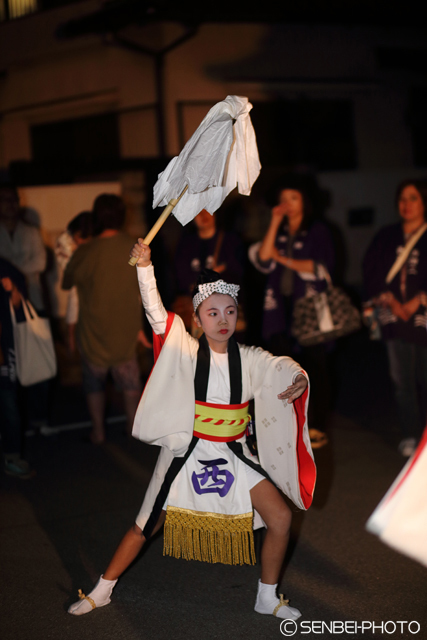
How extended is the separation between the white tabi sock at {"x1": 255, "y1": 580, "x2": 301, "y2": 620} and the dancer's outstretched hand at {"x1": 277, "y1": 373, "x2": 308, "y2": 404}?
88cm

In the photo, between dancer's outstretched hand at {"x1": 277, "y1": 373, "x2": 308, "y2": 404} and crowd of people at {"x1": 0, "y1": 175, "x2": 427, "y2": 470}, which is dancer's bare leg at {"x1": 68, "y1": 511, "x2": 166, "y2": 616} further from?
crowd of people at {"x1": 0, "y1": 175, "x2": 427, "y2": 470}

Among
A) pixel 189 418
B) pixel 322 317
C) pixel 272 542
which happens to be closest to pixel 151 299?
pixel 189 418

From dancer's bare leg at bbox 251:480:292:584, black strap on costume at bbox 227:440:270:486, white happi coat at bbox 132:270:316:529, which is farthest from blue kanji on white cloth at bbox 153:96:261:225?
dancer's bare leg at bbox 251:480:292:584

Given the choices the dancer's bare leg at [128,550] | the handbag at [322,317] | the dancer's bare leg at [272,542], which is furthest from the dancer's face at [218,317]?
the handbag at [322,317]

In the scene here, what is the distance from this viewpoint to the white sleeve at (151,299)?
3.06 m

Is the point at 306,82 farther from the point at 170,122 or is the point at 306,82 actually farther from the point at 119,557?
the point at 119,557

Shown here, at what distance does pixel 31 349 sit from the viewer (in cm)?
516

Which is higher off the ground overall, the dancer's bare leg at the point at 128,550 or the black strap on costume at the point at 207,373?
the black strap on costume at the point at 207,373

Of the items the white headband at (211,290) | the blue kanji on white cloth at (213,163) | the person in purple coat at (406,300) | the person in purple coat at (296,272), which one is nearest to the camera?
the blue kanji on white cloth at (213,163)

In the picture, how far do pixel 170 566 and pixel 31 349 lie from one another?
7.21 feet

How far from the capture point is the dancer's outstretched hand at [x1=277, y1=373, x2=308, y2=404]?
2.99 metres

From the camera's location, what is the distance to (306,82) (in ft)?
40.2

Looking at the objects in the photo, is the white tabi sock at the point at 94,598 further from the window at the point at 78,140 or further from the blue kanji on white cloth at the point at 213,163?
the window at the point at 78,140

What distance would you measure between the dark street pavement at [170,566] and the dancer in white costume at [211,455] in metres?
0.17
